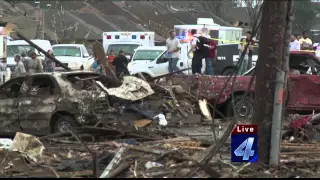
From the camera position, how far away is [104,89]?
1124 cm

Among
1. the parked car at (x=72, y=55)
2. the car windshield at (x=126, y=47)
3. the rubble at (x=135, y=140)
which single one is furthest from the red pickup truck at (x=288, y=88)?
the car windshield at (x=126, y=47)

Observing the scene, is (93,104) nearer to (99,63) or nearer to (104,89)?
(104,89)

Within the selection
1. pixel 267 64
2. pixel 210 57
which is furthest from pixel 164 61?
pixel 267 64

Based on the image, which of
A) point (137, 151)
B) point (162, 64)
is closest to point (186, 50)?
point (162, 64)

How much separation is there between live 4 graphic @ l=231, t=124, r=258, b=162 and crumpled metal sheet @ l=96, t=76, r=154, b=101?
5219 millimetres

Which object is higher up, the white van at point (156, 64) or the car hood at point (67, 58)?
the white van at point (156, 64)

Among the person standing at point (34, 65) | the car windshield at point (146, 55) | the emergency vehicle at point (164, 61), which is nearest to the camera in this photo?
the emergency vehicle at point (164, 61)

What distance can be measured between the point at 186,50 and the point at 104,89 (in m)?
9.99

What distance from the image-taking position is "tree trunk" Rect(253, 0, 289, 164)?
6.60 metres

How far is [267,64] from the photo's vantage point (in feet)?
22.1

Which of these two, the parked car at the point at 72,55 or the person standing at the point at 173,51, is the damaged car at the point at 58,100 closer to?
the person standing at the point at 173,51

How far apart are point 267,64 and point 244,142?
1.05m

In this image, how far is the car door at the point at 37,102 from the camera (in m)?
11.5

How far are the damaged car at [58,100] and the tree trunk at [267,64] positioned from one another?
4773 mm
